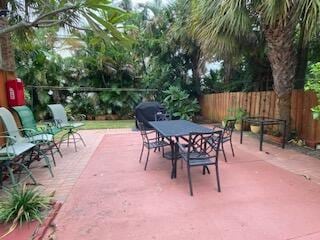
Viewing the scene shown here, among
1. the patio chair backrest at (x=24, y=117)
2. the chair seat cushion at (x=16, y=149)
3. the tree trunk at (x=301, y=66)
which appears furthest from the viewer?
the tree trunk at (x=301, y=66)

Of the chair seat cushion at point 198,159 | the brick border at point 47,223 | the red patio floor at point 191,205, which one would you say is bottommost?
the red patio floor at point 191,205

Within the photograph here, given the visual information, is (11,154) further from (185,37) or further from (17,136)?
(185,37)

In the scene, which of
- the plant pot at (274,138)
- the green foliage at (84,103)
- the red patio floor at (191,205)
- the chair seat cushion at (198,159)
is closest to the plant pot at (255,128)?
the plant pot at (274,138)

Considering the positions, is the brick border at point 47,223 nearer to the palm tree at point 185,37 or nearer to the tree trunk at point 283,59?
the tree trunk at point 283,59

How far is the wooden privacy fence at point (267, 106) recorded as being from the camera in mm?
5715

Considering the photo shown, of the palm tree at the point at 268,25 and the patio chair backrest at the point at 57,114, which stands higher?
the palm tree at the point at 268,25

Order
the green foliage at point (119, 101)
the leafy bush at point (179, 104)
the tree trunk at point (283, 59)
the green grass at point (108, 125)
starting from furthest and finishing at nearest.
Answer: the green foliage at point (119, 101) → the leafy bush at point (179, 104) → the green grass at point (108, 125) → the tree trunk at point (283, 59)

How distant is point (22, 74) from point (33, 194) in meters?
8.96

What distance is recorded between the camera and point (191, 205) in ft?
9.69

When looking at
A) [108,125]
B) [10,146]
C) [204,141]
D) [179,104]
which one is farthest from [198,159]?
[108,125]

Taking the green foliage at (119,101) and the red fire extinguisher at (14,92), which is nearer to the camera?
the red fire extinguisher at (14,92)

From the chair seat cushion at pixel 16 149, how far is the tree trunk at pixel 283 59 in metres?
5.02

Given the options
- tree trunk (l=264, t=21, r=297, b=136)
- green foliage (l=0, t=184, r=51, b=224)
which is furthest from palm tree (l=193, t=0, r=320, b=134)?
green foliage (l=0, t=184, r=51, b=224)

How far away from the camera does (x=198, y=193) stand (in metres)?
3.28
